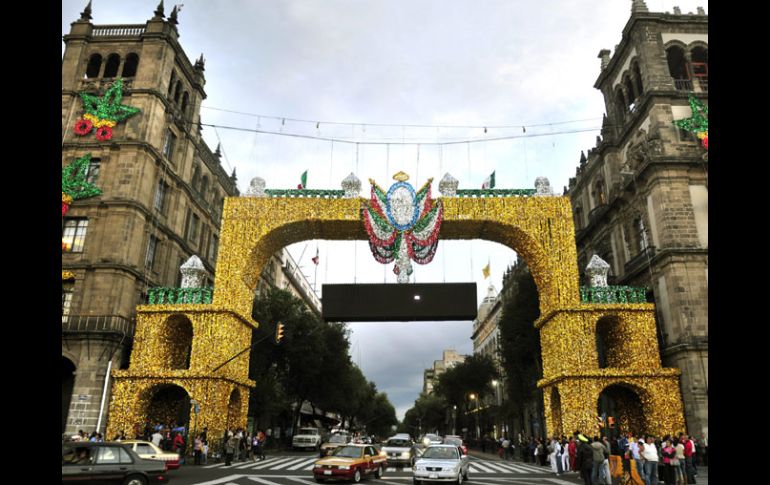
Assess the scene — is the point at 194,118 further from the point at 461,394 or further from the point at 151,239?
the point at 461,394

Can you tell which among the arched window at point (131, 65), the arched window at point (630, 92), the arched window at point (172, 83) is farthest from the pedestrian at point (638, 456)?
the arched window at point (131, 65)

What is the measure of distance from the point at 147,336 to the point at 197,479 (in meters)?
10.9

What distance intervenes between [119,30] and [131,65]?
9.22 ft

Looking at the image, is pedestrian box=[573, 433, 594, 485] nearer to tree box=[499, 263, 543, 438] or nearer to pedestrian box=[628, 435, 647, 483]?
pedestrian box=[628, 435, 647, 483]

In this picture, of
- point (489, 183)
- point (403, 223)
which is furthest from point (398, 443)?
point (489, 183)

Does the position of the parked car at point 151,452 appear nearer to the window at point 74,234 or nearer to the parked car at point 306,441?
the window at point 74,234

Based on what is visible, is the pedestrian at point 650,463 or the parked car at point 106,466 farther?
the pedestrian at point 650,463

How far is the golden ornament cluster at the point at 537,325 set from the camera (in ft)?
76.2

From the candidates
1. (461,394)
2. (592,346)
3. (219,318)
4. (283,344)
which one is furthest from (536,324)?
(461,394)

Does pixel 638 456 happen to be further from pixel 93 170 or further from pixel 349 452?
pixel 93 170

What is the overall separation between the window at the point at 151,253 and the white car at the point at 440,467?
873 inches

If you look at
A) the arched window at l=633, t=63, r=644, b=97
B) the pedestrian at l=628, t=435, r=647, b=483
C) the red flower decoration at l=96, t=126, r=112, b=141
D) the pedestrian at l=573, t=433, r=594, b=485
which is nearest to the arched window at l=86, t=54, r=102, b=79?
the red flower decoration at l=96, t=126, r=112, b=141

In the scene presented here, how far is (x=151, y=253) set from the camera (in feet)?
103

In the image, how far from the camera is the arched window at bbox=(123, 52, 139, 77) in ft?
112
